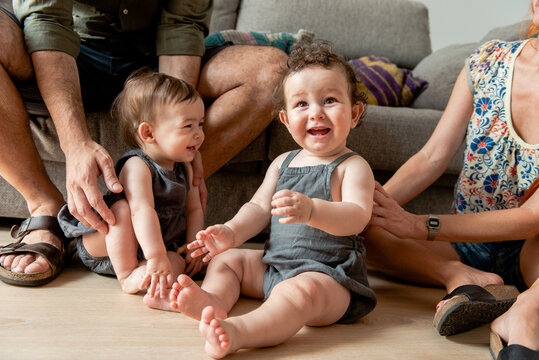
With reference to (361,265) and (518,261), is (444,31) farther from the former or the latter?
(361,265)

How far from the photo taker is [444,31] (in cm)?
290

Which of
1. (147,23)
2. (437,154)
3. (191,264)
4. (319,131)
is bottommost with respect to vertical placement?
(191,264)

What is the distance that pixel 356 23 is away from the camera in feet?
7.78

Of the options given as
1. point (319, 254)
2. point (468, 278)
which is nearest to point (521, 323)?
point (468, 278)

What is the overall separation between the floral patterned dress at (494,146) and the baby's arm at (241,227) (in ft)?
1.82

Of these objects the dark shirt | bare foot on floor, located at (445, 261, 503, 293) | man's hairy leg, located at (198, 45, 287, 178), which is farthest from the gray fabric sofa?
bare foot on floor, located at (445, 261, 503, 293)

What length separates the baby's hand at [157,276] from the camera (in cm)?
93

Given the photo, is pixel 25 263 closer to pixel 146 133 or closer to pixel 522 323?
pixel 146 133

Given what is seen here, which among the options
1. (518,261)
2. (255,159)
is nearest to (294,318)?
(518,261)

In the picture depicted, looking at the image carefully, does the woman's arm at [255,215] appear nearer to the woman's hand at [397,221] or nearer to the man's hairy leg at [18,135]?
the woman's hand at [397,221]

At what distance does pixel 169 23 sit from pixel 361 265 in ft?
2.98

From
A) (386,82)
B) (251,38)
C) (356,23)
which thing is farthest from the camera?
(356,23)

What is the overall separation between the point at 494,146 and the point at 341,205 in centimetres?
58

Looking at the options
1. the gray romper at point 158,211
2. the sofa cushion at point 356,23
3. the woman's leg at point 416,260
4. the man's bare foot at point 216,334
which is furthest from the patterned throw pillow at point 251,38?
the man's bare foot at point 216,334
